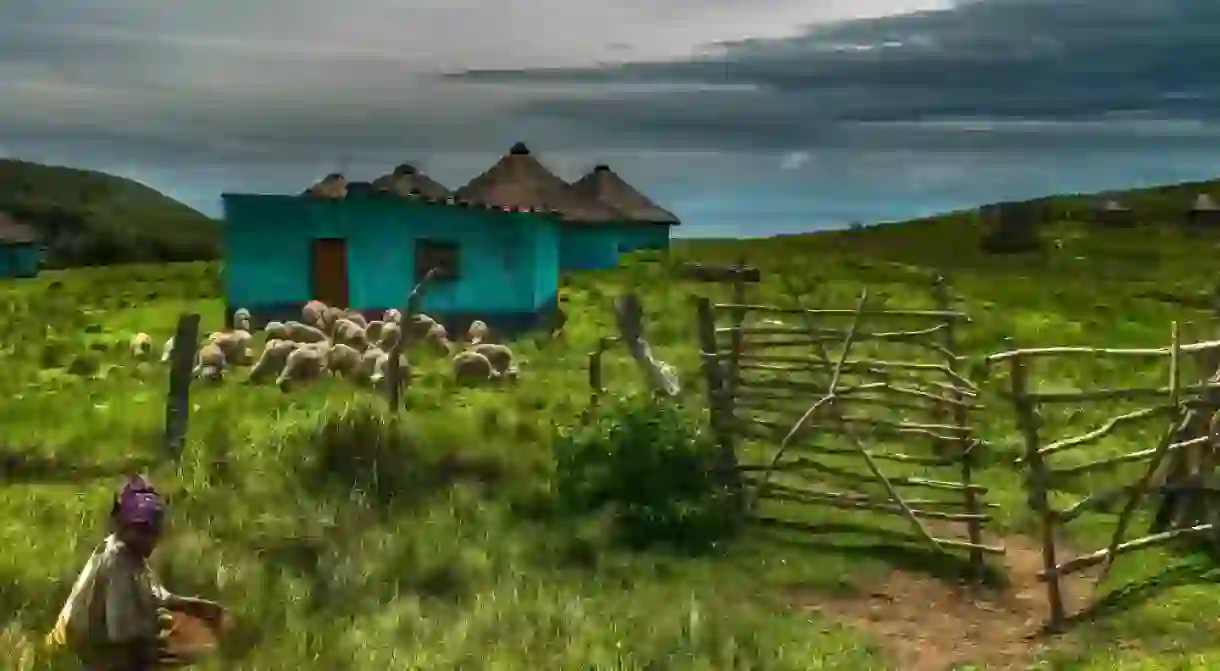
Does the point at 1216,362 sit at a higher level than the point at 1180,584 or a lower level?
higher

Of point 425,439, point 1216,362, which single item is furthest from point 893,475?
point 425,439

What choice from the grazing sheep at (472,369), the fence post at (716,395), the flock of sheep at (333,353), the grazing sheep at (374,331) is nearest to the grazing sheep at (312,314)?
the flock of sheep at (333,353)

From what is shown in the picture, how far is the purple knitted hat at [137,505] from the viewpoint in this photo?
17.8 feet

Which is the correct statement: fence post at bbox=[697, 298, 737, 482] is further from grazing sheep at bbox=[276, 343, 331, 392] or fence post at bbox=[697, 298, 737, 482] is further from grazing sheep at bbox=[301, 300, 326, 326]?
grazing sheep at bbox=[301, 300, 326, 326]

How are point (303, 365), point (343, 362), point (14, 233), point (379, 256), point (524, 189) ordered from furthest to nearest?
point (14, 233) → point (524, 189) → point (379, 256) → point (343, 362) → point (303, 365)

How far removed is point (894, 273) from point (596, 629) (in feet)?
98.3

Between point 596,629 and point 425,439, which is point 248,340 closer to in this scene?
point 425,439

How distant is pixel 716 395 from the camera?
9.66 m

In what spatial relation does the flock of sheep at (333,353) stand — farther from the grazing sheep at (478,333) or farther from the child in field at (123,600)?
the child in field at (123,600)

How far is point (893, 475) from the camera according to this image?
11.0 m

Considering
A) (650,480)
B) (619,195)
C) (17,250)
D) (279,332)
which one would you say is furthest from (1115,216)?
(650,480)

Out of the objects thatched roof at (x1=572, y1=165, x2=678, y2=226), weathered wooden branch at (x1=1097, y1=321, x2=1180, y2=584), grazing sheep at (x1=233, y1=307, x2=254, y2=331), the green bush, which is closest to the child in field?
the green bush

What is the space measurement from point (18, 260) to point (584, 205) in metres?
24.3

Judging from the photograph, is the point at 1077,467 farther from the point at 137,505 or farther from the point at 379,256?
the point at 379,256
